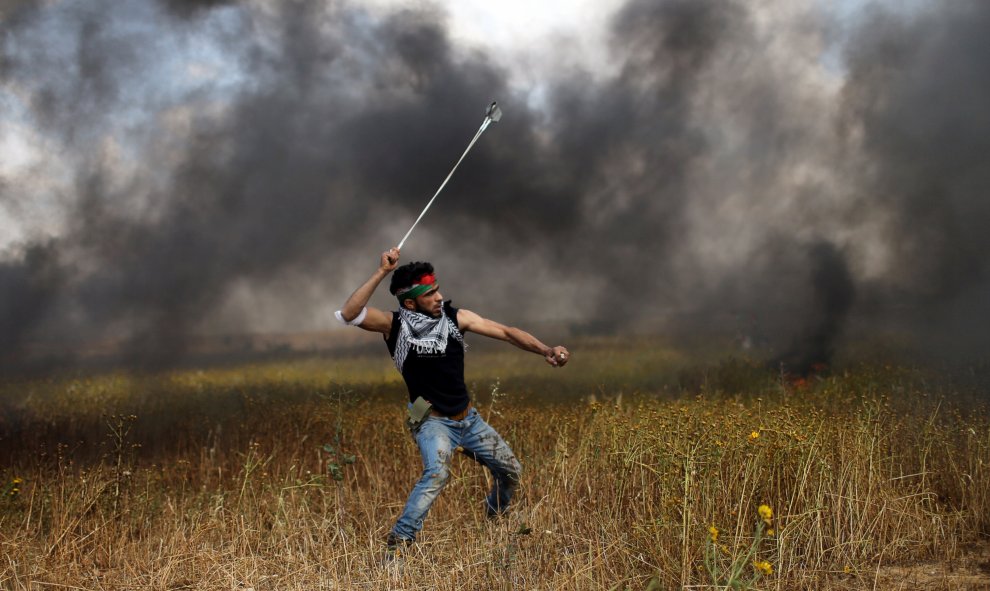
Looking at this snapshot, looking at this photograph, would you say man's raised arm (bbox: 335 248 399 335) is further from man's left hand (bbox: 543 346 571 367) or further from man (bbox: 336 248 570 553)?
man's left hand (bbox: 543 346 571 367)

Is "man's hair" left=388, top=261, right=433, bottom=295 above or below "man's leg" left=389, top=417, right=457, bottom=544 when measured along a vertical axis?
above

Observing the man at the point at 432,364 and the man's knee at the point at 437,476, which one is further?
the man at the point at 432,364

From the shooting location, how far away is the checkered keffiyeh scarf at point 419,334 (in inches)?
215

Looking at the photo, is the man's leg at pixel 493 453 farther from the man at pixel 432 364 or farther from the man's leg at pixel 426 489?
the man's leg at pixel 426 489

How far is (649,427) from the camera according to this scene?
6.07 meters

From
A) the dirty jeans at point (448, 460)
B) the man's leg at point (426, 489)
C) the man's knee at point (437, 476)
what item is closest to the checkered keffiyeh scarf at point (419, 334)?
the dirty jeans at point (448, 460)

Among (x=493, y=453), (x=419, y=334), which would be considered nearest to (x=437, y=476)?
(x=493, y=453)

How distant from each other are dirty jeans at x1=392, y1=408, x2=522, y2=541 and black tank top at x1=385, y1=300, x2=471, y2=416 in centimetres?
11

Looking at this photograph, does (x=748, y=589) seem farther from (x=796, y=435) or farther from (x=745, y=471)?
(x=796, y=435)

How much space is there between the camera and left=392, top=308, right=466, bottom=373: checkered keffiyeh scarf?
215 inches

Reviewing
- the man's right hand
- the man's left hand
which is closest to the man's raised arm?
the man's right hand

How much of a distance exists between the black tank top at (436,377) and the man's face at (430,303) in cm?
17

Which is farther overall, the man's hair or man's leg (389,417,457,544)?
the man's hair

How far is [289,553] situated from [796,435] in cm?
345
